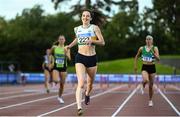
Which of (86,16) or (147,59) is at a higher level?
(86,16)

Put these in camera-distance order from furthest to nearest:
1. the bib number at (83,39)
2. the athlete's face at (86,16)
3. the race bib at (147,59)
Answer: the race bib at (147,59)
the bib number at (83,39)
the athlete's face at (86,16)

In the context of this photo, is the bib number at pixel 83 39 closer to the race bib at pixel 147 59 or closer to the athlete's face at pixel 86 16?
the athlete's face at pixel 86 16

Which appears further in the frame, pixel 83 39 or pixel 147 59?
pixel 147 59

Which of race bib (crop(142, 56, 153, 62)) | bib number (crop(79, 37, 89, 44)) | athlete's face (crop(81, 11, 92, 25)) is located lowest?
race bib (crop(142, 56, 153, 62))

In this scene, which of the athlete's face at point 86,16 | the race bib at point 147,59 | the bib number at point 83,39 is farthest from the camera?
the race bib at point 147,59

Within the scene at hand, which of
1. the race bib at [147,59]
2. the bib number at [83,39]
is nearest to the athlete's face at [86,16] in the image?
the bib number at [83,39]

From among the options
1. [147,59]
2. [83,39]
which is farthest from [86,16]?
[147,59]

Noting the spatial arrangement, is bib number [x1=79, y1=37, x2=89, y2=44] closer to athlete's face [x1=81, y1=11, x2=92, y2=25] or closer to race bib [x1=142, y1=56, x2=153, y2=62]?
athlete's face [x1=81, y1=11, x2=92, y2=25]

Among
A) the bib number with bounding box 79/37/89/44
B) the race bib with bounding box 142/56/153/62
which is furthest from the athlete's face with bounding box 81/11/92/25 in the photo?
the race bib with bounding box 142/56/153/62

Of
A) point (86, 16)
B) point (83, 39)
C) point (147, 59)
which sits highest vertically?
point (86, 16)

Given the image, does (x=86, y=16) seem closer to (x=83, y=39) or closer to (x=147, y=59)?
(x=83, y=39)

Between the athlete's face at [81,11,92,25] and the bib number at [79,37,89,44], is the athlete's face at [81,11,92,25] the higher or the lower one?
the higher one

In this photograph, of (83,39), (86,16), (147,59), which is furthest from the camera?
(147,59)

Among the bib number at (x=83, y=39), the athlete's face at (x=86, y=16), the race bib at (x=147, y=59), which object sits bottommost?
the race bib at (x=147, y=59)
